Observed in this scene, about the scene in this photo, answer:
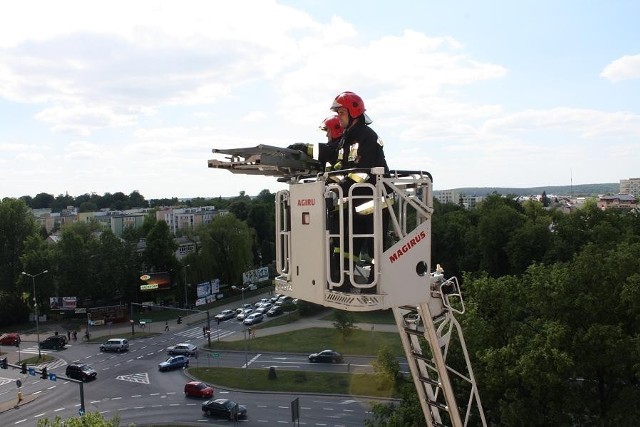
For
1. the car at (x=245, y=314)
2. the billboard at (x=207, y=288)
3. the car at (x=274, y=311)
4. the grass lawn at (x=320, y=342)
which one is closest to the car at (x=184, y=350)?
the grass lawn at (x=320, y=342)

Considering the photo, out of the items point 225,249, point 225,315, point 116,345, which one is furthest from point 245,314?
point 116,345

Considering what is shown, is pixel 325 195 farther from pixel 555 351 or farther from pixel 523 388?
pixel 523 388

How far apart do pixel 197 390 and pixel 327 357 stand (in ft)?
31.0

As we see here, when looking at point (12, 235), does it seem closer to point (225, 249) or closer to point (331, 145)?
point (225, 249)

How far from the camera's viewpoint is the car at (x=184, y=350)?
141 feet

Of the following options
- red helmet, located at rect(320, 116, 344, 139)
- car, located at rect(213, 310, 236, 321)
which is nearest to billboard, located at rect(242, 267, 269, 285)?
car, located at rect(213, 310, 236, 321)

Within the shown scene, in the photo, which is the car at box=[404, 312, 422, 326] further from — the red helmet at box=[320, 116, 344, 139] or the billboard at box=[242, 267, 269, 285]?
the billboard at box=[242, 267, 269, 285]

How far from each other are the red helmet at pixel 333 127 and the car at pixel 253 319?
45.7m

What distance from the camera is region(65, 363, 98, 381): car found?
3778 centimetres

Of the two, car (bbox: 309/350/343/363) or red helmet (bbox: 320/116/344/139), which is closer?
red helmet (bbox: 320/116/344/139)

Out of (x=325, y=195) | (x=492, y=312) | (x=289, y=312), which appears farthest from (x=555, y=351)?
(x=289, y=312)

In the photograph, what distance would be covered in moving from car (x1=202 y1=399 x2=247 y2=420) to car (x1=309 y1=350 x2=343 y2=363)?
30.6 ft

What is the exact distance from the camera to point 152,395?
112ft

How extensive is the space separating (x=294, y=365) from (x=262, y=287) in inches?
1451
